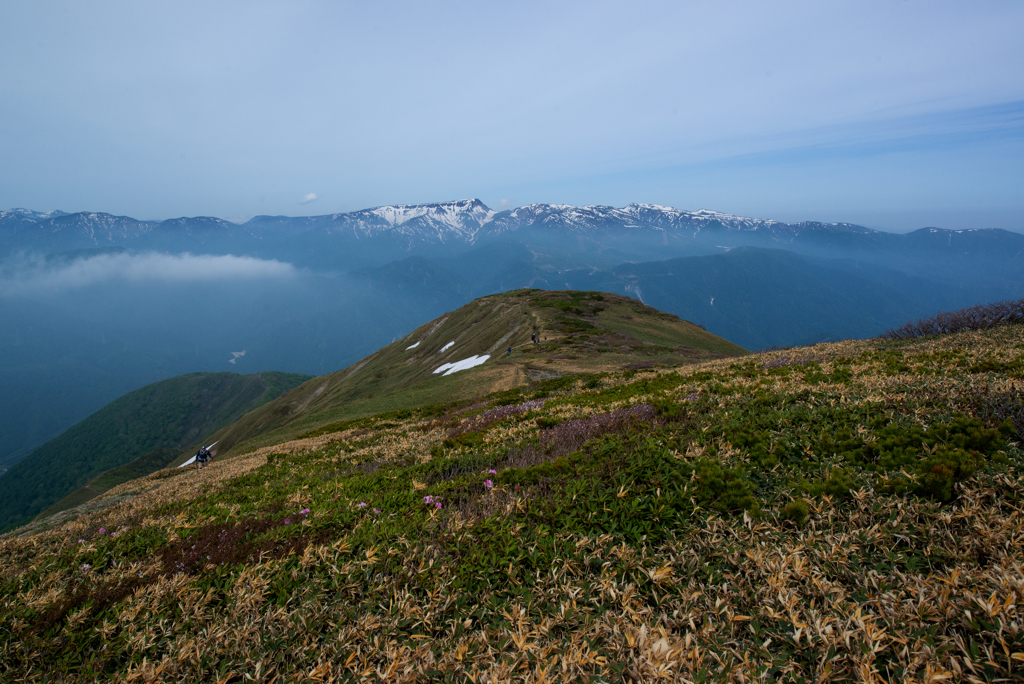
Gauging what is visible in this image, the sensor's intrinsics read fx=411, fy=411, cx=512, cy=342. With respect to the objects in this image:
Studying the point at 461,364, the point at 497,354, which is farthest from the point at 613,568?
the point at 461,364

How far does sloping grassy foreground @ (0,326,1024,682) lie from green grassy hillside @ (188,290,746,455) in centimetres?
2316

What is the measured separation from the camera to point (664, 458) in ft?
23.6

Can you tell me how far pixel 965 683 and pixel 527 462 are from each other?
6.43m

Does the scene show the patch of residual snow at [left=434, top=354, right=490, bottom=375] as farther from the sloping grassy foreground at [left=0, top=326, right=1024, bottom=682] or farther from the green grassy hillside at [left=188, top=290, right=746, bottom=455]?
the sloping grassy foreground at [left=0, top=326, right=1024, bottom=682]

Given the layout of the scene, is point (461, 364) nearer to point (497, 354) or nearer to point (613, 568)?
point (497, 354)

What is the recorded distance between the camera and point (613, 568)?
5.06m

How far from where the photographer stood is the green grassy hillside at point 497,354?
119 feet

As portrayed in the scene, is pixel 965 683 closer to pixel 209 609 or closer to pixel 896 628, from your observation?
pixel 896 628

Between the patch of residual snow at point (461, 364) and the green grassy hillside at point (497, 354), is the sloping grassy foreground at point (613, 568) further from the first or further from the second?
the patch of residual snow at point (461, 364)

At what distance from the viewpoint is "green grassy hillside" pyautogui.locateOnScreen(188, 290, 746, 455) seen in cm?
3619

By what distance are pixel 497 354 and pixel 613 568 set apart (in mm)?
45931

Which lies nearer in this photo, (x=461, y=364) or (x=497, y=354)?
(x=497, y=354)

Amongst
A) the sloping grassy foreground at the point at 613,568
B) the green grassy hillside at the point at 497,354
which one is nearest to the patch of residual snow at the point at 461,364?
the green grassy hillside at the point at 497,354

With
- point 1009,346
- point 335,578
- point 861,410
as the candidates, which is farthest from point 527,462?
point 1009,346
